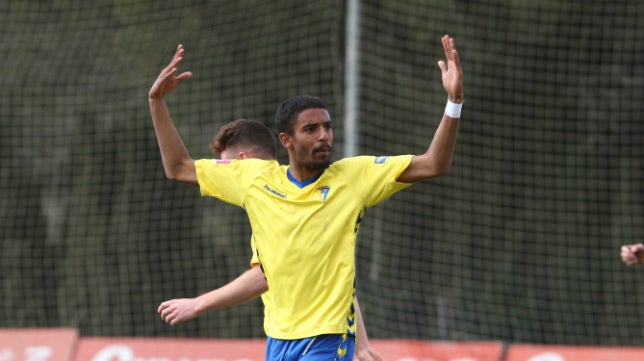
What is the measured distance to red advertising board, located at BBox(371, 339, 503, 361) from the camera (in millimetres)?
9602

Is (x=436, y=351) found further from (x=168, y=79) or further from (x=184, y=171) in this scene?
(x=168, y=79)

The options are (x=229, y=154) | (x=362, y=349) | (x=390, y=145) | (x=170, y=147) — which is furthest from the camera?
(x=390, y=145)

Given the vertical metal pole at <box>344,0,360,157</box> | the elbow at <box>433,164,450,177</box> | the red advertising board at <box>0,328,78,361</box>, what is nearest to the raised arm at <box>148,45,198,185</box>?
the elbow at <box>433,164,450,177</box>

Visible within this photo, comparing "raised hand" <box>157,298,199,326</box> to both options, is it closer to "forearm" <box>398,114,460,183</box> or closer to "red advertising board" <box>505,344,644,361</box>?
"forearm" <box>398,114,460,183</box>

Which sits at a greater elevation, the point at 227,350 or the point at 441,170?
the point at 441,170

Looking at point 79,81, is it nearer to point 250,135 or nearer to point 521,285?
point 521,285

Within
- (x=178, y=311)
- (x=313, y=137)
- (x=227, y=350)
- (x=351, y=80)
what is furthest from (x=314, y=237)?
(x=351, y=80)

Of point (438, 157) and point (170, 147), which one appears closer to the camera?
point (438, 157)

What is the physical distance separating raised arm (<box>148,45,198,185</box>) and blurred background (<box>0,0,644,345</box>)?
8070 millimetres

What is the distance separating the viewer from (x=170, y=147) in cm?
517

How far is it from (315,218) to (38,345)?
732 centimetres

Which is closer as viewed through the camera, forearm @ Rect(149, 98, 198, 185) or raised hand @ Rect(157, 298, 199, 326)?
raised hand @ Rect(157, 298, 199, 326)

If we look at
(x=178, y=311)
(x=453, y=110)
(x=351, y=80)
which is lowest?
(x=178, y=311)

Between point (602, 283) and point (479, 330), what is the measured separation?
1.83 meters
